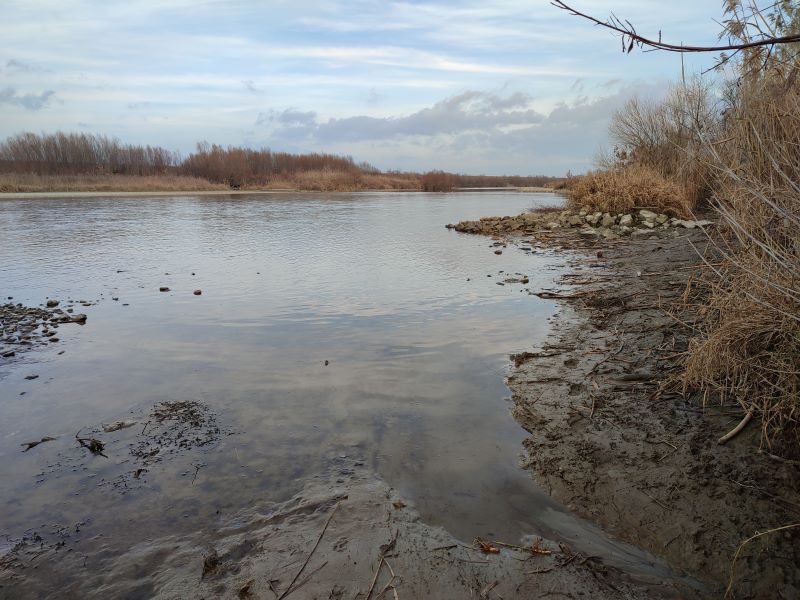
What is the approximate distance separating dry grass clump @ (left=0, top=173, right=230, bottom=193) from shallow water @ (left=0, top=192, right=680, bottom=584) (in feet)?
156

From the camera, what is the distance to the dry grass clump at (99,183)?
51.6 meters

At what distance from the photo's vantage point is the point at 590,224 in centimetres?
2225

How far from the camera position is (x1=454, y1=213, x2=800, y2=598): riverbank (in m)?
3.02

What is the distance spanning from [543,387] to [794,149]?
3.07m

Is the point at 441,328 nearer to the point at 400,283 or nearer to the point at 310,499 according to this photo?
the point at 400,283

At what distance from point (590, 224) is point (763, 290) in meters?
19.5

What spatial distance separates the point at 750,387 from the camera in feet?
13.2

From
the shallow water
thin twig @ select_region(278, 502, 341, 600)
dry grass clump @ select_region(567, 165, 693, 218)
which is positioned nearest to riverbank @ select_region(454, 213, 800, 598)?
the shallow water

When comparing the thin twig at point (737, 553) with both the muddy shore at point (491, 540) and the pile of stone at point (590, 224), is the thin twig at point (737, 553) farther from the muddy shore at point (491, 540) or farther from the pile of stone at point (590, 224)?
the pile of stone at point (590, 224)

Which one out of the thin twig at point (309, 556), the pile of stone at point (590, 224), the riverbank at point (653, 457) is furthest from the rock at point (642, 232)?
the thin twig at point (309, 556)

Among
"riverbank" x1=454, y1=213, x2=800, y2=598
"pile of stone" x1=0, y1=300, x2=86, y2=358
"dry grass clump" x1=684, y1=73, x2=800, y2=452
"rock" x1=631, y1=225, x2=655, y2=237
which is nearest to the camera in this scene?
"riverbank" x1=454, y1=213, x2=800, y2=598

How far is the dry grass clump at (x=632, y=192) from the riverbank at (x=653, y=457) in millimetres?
15834

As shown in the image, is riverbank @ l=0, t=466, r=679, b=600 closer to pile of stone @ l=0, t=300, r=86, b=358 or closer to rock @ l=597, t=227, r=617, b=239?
pile of stone @ l=0, t=300, r=86, b=358

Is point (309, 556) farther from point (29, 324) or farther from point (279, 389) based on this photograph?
point (29, 324)
